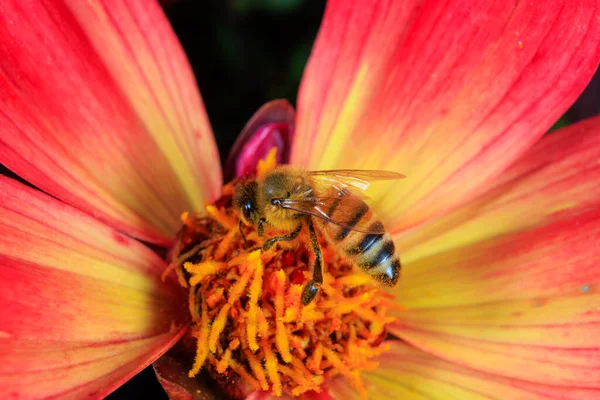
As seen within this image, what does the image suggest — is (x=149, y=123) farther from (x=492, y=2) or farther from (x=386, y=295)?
(x=492, y=2)

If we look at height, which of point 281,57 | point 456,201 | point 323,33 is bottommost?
point 456,201

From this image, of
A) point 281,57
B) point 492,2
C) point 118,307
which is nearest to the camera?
point 118,307

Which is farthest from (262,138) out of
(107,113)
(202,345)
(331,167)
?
(202,345)

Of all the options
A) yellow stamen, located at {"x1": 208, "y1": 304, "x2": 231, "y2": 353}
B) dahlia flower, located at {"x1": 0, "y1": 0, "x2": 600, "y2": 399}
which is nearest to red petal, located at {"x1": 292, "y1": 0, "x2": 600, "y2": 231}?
dahlia flower, located at {"x1": 0, "y1": 0, "x2": 600, "y2": 399}

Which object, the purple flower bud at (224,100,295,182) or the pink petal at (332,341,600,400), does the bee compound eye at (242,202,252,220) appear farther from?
the pink petal at (332,341,600,400)

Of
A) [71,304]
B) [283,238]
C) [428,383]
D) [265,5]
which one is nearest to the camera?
[71,304]

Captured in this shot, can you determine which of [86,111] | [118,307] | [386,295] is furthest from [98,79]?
[386,295]

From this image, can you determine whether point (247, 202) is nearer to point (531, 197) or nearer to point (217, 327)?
point (217, 327)
